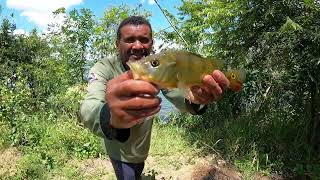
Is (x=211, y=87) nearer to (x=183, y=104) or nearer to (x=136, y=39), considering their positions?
(x=183, y=104)

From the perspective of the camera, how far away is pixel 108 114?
1672 millimetres

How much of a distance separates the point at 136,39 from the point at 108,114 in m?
1.23

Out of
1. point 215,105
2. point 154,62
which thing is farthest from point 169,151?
point 154,62

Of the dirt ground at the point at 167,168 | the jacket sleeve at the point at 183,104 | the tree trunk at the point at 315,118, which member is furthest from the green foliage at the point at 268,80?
the jacket sleeve at the point at 183,104

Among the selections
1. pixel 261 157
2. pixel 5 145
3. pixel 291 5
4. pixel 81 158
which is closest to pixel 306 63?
pixel 291 5

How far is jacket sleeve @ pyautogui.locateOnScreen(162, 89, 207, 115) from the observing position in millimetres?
2517

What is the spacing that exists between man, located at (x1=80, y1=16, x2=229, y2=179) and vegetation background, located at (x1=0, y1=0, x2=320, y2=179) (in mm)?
1957

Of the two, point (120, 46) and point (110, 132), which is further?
point (120, 46)

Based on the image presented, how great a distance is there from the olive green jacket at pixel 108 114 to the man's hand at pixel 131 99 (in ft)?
0.61

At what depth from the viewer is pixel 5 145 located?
7.57m

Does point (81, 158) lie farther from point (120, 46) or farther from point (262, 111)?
point (120, 46)

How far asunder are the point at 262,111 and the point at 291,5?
8.39 feet

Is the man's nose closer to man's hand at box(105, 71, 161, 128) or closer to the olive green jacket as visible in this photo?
the olive green jacket

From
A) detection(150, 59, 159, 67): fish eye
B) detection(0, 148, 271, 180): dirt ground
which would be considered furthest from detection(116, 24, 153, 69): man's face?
detection(0, 148, 271, 180): dirt ground
